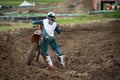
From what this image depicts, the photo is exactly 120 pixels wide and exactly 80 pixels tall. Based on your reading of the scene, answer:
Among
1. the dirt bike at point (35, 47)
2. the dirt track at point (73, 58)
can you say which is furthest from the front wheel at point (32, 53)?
the dirt track at point (73, 58)

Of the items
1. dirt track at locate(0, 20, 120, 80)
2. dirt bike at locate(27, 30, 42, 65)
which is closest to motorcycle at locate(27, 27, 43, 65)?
dirt bike at locate(27, 30, 42, 65)

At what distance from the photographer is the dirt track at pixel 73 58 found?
11672mm

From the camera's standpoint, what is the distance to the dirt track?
11672mm

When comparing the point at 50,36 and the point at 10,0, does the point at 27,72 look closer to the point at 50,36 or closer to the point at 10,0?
the point at 50,36

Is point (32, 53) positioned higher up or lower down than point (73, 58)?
higher up

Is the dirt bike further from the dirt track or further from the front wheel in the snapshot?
the dirt track

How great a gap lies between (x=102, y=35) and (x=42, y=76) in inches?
374

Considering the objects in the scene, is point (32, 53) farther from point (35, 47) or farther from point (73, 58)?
point (73, 58)

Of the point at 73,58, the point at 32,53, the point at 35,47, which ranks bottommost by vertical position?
the point at 73,58

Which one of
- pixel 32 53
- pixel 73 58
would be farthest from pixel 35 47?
pixel 73 58

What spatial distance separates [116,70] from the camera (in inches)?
498

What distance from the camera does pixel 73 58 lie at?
14.8 metres

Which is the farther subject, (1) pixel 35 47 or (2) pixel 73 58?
(2) pixel 73 58

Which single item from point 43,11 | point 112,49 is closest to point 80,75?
point 112,49
